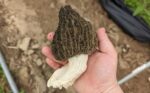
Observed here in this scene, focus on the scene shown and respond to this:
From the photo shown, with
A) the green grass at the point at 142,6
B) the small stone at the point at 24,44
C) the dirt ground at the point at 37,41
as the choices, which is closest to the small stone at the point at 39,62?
the dirt ground at the point at 37,41

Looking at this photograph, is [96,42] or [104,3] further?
[104,3]

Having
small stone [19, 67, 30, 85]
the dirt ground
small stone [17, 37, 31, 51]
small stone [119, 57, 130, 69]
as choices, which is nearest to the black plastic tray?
the dirt ground

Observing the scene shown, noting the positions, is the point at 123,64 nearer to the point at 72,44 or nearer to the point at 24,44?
the point at 24,44

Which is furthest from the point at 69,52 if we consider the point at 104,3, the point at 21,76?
the point at 104,3

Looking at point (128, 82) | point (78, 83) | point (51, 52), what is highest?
point (51, 52)

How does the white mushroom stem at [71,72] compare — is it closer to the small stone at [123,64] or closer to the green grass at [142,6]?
the small stone at [123,64]

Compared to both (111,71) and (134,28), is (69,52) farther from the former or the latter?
(134,28)
